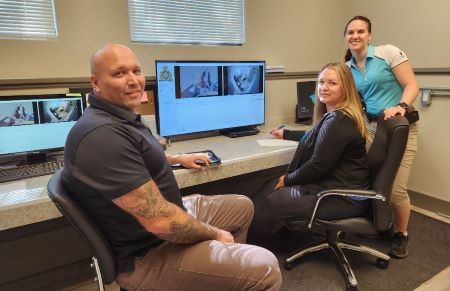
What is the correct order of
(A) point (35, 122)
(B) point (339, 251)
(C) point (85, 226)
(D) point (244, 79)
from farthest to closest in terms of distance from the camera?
(D) point (244, 79), (B) point (339, 251), (A) point (35, 122), (C) point (85, 226)

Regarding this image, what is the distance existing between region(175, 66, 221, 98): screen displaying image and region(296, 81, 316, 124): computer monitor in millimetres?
798

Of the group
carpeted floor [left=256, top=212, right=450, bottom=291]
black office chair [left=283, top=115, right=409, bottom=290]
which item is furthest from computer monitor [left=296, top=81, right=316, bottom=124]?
black office chair [left=283, top=115, right=409, bottom=290]

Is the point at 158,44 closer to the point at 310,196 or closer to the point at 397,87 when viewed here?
the point at 310,196

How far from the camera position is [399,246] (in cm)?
207

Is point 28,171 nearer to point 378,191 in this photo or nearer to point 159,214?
point 159,214

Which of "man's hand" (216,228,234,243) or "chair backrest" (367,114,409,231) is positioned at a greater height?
"chair backrest" (367,114,409,231)

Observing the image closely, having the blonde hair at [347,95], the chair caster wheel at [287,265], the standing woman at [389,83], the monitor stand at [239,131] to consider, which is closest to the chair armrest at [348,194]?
the blonde hair at [347,95]

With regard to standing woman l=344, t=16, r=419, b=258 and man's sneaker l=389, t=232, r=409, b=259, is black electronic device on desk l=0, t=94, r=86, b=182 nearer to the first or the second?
standing woman l=344, t=16, r=419, b=258

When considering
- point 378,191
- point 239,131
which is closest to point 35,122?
point 239,131

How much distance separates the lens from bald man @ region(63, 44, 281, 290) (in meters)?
1.01

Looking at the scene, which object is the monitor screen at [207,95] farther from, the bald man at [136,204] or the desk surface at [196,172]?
the bald man at [136,204]

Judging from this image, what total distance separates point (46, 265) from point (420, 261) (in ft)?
7.12

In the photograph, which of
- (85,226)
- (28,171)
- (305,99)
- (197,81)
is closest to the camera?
(85,226)

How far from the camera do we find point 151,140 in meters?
1.22
